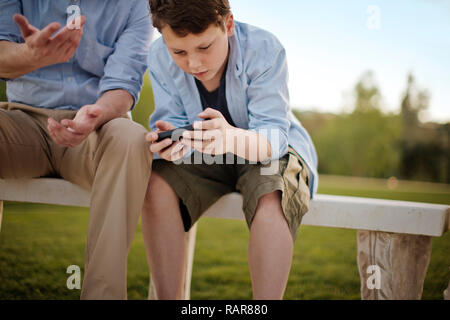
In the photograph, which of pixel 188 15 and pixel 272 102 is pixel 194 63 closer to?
pixel 188 15

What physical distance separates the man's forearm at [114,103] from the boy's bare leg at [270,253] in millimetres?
623

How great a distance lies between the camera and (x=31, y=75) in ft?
5.25

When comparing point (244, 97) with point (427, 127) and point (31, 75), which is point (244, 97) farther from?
point (427, 127)

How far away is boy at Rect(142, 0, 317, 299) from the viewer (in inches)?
43.9

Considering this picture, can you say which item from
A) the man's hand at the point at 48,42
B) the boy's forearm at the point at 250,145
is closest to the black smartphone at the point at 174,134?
the boy's forearm at the point at 250,145

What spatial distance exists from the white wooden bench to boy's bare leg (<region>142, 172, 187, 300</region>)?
171 mm

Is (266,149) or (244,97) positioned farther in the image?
(244,97)

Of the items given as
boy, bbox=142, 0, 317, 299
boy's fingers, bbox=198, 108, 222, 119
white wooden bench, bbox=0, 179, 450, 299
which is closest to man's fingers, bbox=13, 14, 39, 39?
boy, bbox=142, 0, 317, 299

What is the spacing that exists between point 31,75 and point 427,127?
57.1ft

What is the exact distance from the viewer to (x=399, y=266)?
1334 mm

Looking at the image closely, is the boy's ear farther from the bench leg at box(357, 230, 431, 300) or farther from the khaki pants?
the bench leg at box(357, 230, 431, 300)

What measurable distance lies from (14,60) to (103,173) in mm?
561

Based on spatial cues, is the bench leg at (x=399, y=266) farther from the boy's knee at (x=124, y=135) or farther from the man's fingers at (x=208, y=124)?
the boy's knee at (x=124, y=135)
